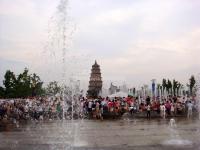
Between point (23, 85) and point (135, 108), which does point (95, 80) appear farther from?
point (135, 108)

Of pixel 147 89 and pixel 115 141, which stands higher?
pixel 147 89

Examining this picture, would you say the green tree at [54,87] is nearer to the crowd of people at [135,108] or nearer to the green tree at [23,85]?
the crowd of people at [135,108]

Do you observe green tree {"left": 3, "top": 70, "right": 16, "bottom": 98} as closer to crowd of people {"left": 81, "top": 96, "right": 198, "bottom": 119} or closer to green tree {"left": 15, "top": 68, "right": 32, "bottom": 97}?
green tree {"left": 15, "top": 68, "right": 32, "bottom": 97}

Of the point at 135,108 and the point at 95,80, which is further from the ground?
the point at 95,80

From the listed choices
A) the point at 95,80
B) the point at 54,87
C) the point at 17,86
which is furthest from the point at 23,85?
the point at 95,80

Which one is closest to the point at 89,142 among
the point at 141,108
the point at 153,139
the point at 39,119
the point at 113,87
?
the point at 153,139

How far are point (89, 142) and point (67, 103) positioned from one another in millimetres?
20363

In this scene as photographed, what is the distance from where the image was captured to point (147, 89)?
78.6m

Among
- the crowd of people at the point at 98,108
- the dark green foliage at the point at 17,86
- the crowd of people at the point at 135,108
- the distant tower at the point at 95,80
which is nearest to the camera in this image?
the crowd of people at the point at 98,108

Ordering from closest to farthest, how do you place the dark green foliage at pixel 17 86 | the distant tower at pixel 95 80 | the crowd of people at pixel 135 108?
the crowd of people at pixel 135 108 → the dark green foliage at pixel 17 86 → the distant tower at pixel 95 80

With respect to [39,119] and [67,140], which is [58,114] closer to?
[39,119]

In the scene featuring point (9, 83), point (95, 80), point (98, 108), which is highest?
point (95, 80)

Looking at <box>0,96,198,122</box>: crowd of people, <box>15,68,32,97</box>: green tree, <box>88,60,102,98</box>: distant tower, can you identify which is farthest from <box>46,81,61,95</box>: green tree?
<box>88,60,102,98</box>: distant tower

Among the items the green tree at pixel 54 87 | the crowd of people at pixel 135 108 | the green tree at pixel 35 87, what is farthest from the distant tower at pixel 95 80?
the crowd of people at pixel 135 108
